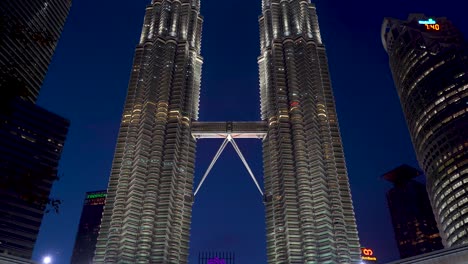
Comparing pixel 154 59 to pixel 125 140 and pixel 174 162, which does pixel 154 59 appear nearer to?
pixel 125 140

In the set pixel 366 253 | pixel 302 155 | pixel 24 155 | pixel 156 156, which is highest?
pixel 24 155

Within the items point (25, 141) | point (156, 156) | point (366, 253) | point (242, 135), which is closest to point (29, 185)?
point (156, 156)

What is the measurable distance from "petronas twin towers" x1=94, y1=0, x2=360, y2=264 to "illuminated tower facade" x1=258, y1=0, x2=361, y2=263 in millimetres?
342

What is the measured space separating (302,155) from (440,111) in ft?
198

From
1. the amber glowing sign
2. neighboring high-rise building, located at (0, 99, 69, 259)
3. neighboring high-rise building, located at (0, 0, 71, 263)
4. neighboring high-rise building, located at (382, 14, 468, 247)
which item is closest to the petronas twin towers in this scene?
neighboring high-rise building, located at (0, 0, 71, 263)

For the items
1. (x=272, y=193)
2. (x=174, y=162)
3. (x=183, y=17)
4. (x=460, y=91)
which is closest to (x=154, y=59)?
(x=183, y=17)

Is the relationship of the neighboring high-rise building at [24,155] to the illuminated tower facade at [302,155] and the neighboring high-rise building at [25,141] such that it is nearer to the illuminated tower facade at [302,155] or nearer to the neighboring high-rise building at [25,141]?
the neighboring high-rise building at [25,141]

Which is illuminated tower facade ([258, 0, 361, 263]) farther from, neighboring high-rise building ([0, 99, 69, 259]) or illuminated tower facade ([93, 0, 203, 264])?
neighboring high-rise building ([0, 99, 69, 259])

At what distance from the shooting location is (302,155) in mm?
144375

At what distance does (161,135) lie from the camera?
490 ft

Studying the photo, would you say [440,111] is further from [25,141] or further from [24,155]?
[25,141]

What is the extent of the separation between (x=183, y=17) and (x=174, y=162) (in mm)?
75651

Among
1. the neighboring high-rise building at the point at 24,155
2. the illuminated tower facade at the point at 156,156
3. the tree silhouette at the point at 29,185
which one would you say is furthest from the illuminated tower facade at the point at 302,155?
the tree silhouette at the point at 29,185

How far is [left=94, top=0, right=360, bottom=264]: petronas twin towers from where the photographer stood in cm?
12962
